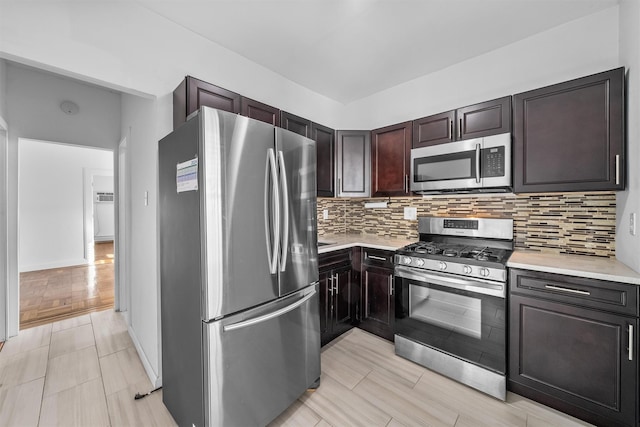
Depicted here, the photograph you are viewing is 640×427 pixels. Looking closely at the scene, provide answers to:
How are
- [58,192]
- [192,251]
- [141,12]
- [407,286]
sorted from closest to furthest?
1. [192,251]
2. [141,12]
3. [407,286]
4. [58,192]

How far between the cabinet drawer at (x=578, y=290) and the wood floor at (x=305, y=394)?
0.77m

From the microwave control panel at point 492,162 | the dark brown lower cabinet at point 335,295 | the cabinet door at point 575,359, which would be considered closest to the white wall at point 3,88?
the dark brown lower cabinet at point 335,295

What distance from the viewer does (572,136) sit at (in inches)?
71.8

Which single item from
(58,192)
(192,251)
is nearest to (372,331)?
(192,251)

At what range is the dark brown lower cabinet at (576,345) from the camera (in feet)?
4.80

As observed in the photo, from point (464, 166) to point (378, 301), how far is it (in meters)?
1.49

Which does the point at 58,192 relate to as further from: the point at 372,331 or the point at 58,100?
the point at 372,331

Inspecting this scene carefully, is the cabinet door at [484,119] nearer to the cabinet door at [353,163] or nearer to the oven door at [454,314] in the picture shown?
the cabinet door at [353,163]

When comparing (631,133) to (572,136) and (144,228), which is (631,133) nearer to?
(572,136)

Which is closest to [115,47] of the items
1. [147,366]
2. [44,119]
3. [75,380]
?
[44,119]

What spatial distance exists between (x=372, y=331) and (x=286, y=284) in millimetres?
1495

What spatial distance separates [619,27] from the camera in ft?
6.12

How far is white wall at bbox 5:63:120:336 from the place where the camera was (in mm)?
2688

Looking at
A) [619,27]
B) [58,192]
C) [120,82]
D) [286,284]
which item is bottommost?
[286,284]
